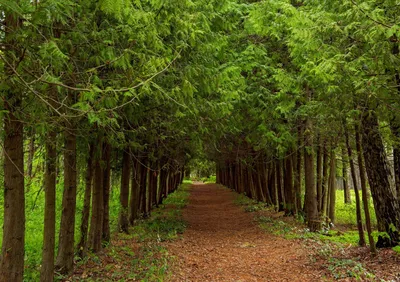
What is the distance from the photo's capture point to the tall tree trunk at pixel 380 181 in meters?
8.16

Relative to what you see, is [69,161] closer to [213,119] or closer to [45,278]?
[45,278]

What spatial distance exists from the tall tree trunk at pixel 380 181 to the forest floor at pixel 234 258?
626mm

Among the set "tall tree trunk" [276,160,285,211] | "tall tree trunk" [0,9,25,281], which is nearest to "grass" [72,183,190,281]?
"tall tree trunk" [0,9,25,281]

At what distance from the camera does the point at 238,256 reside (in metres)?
10.1

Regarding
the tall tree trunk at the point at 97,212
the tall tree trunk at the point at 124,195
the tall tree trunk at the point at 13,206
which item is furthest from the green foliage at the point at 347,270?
the tall tree trunk at the point at 124,195

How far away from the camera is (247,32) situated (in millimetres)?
11562

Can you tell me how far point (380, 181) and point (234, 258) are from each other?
13.6ft

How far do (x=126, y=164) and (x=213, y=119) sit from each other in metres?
4.38

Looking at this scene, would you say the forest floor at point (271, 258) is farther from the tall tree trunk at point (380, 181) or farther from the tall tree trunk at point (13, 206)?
the tall tree trunk at point (13, 206)

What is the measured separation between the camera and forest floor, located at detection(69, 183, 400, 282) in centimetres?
737

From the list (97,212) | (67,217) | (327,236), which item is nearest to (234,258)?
(327,236)

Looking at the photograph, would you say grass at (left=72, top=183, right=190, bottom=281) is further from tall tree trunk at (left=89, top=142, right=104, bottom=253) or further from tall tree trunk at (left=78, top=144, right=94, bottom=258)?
tall tree trunk at (left=89, top=142, right=104, bottom=253)

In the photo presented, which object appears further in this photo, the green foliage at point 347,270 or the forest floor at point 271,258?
the forest floor at point 271,258

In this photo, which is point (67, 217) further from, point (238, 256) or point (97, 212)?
point (238, 256)
